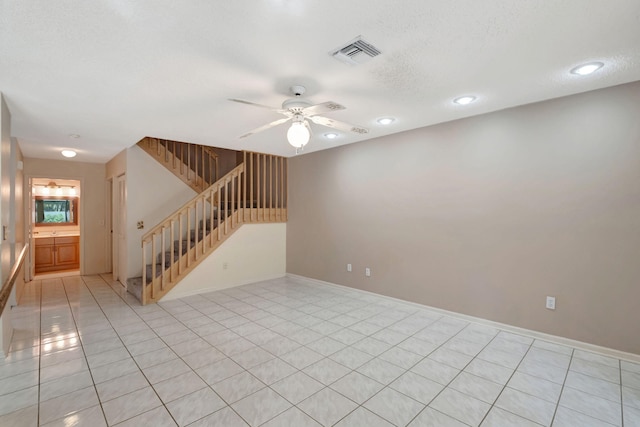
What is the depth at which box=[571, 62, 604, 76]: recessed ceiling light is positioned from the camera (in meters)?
2.31

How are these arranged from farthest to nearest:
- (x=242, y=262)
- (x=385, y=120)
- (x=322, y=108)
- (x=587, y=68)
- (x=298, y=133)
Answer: (x=242, y=262)
(x=385, y=120)
(x=298, y=133)
(x=322, y=108)
(x=587, y=68)

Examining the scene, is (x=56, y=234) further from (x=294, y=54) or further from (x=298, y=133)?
(x=294, y=54)

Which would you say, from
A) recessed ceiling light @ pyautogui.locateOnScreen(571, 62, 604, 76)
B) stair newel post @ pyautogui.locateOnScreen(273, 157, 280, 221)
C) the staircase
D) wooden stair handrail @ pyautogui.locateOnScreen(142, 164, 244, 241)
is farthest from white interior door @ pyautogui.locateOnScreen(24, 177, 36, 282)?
recessed ceiling light @ pyautogui.locateOnScreen(571, 62, 604, 76)

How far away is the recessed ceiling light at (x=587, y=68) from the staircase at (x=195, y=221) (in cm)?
475

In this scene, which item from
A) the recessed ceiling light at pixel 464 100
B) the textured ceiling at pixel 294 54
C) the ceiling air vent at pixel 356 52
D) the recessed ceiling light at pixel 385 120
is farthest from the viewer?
the recessed ceiling light at pixel 385 120

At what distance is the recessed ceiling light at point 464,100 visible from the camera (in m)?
2.95

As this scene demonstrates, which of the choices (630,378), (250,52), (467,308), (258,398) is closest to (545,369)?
(630,378)

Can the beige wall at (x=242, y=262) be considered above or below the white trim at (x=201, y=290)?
above

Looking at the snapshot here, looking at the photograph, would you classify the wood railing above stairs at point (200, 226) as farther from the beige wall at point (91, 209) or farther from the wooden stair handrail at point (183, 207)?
the beige wall at point (91, 209)

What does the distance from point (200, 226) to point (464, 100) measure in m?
5.23

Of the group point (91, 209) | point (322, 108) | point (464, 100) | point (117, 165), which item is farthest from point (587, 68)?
point (91, 209)

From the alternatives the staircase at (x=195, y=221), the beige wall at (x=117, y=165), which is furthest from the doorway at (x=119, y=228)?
the staircase at (x=195, y=221)

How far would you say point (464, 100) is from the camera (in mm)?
3025

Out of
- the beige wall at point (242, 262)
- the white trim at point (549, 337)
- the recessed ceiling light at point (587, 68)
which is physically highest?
the recessed ceiling light at point (587, 68)
